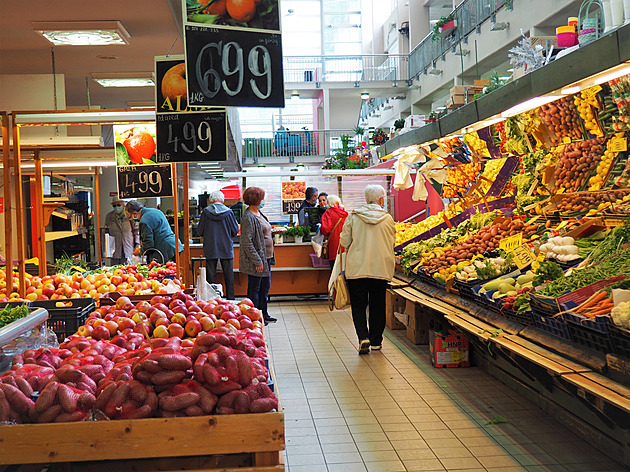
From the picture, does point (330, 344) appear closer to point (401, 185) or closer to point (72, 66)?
point (401, 185)

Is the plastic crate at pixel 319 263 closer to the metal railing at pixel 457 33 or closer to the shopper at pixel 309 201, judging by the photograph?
the shopper at pixel 309 201

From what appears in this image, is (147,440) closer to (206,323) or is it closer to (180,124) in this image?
(206,323)

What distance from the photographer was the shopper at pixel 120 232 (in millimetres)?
10188

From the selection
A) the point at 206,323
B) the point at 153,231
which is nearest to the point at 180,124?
the point at 206,323

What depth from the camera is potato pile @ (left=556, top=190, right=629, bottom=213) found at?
4937 mm

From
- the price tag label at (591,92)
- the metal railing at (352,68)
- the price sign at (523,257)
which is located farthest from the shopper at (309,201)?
the metal railing at (352,68)

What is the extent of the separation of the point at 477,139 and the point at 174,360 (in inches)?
230

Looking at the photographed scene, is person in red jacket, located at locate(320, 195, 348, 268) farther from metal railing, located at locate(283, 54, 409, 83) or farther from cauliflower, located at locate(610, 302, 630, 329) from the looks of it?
metal railing, located at locate(283, 54, 409, 83)

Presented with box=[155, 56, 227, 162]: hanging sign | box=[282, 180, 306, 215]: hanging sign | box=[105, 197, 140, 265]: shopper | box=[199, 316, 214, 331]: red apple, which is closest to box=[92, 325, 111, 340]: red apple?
box=[199, 316, 214, 331]: red apple

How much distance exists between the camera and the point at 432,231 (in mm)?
8125

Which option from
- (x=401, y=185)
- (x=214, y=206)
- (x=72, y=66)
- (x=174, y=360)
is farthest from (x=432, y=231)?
(x=174, y=360)

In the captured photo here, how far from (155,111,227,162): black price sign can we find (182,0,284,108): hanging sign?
43.0 inches

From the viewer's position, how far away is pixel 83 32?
5.41 meters

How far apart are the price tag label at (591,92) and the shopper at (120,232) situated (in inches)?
289
